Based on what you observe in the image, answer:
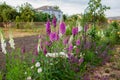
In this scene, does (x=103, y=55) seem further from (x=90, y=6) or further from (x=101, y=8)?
(x=101, y=8)

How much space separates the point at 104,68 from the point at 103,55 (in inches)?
21.5

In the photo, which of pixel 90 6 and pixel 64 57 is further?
pixel 90 6

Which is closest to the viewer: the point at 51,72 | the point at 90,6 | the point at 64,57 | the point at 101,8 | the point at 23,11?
the point at 51,72

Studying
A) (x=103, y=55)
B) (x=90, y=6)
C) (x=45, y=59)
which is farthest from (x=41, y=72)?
(x=90, y=6)

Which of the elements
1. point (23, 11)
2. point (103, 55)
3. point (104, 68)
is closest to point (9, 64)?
point (104, 68)

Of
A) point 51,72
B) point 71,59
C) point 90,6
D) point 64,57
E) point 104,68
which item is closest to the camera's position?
point 51,72

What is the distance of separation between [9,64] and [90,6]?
27.4ft

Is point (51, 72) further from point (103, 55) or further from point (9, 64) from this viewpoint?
point (103, 55)

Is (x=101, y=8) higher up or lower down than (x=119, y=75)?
higher up

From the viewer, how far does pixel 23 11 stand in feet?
114

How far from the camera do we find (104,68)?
6.00 meters

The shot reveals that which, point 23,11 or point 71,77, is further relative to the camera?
point 23,11

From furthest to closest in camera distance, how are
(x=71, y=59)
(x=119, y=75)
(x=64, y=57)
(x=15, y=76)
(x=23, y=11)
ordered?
(x=23, y=11)
(x=119, y=75)
(x=71, y=59)
(x=64, y=57)
(x=15, y=76)

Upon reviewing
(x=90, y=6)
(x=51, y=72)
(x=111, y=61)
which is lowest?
(x=111, y=61)
